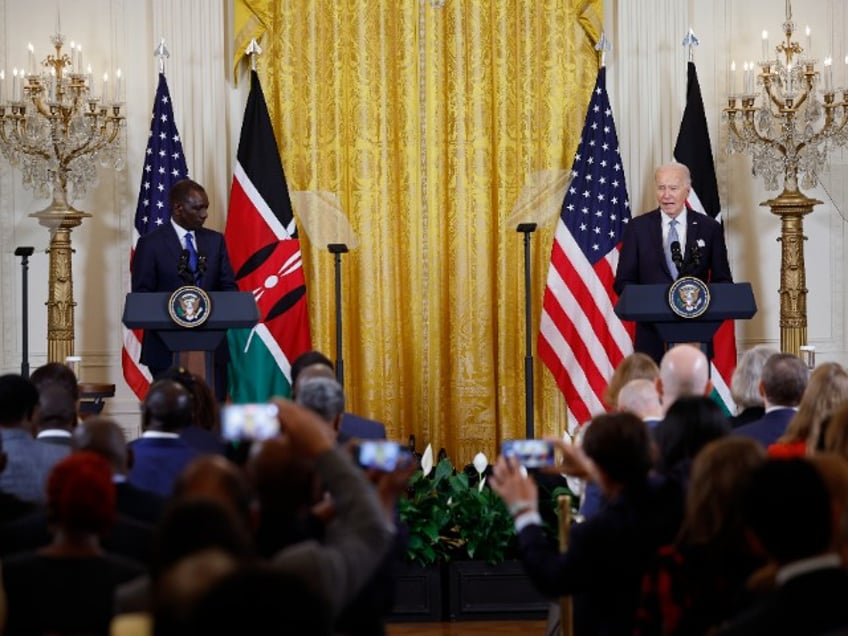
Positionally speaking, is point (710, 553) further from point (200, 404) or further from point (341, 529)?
point (200, 404)

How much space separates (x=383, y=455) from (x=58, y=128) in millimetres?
6187

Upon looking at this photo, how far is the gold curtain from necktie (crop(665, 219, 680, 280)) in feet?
6.52

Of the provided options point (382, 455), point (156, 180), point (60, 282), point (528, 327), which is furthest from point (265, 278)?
point (382, 455)

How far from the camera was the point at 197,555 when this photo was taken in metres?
2.35

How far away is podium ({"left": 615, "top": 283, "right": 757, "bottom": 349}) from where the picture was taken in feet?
25.1

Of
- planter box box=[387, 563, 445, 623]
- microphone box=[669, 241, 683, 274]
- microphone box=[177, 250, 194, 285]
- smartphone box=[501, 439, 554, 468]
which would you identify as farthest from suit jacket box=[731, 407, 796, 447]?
microphone box=[177, 250, 194, 285]

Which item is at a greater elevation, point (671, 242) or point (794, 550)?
point (671, 242)

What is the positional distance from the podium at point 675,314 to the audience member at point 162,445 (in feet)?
11.9

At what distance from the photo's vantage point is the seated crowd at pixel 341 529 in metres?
2.51

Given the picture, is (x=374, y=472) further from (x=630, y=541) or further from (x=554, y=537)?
(x=554, y=537)

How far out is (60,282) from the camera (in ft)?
30.2

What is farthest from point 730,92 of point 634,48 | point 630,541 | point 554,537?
point 630,541

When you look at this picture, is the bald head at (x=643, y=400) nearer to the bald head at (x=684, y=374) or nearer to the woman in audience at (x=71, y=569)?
the bald head at (x=684, y=374)

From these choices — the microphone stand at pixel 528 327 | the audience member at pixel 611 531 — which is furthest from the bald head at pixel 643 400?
the microphone stand at pixel 528 327
